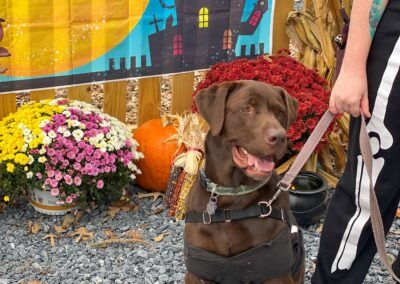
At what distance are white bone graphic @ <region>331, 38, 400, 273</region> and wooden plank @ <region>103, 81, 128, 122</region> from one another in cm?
272

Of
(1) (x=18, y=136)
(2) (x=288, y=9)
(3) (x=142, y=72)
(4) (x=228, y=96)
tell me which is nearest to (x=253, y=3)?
(2) (x=288, y=9)

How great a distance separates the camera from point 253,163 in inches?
109

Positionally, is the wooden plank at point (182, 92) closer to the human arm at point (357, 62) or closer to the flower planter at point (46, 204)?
the flower planter at point (46, 204)

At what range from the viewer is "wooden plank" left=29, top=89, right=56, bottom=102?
4828 mm

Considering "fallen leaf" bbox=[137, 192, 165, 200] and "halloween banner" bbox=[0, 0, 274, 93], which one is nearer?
"halloween banner" bbox=[0, 0, 274, 93]

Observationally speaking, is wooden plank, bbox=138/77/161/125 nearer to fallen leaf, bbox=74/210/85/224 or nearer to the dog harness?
fallen leaf, bbox=74/210/85/224

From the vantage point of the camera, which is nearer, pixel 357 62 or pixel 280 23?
pixel 357 62

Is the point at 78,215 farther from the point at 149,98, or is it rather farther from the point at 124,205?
the point at 149,98

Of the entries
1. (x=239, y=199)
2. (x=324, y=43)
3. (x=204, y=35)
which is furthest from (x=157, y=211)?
(x=324, y=43)

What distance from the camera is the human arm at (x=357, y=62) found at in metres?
2.49

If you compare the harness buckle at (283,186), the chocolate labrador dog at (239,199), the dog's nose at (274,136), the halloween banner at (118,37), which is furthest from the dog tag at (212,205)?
the halloween banner at (118,37)

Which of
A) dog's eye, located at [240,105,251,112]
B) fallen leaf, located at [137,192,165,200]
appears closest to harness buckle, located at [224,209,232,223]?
dog's eye, located at [240,105,251,112]

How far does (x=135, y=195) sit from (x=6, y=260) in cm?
129

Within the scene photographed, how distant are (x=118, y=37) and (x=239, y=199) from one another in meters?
2.51
